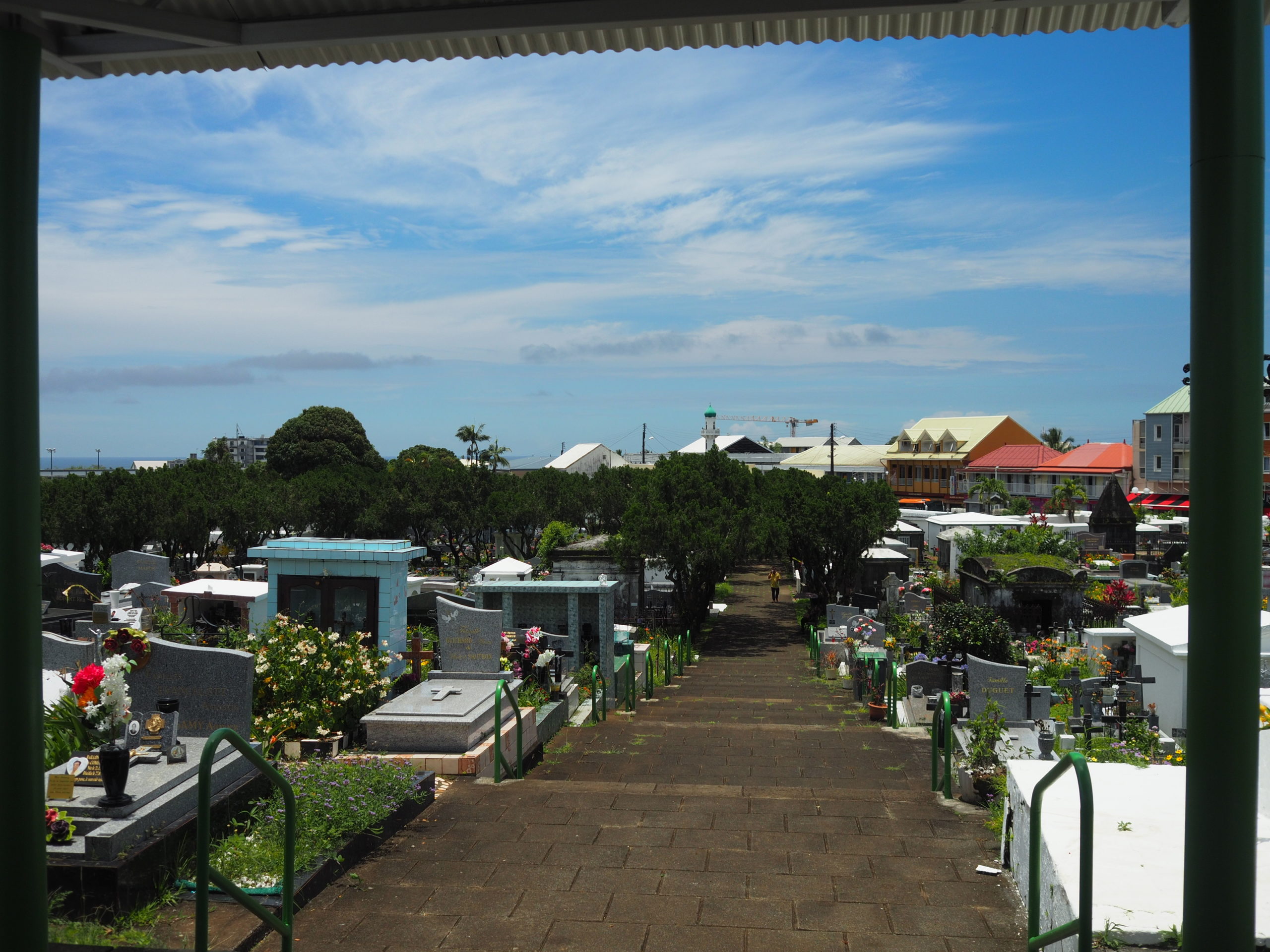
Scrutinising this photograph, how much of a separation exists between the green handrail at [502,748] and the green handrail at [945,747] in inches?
160

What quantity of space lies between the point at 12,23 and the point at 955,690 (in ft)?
49.8

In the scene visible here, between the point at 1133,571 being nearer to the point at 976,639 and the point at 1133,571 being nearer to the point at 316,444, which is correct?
the point at 976,639

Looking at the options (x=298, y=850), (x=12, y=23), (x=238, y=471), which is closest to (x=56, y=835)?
(x=298, y=850)

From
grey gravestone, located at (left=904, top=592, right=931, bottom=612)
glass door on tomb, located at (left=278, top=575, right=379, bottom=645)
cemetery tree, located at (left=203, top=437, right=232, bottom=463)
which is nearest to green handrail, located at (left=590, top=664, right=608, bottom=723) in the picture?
glass door on tomb, located at (left=278, top=575, right=379, bottom=645)

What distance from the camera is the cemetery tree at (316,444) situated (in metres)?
72.7

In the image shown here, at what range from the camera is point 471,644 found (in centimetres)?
1323

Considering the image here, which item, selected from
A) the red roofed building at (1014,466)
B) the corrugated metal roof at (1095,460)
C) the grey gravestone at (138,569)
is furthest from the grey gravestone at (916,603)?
the corrugated metal roof at (1095,460)

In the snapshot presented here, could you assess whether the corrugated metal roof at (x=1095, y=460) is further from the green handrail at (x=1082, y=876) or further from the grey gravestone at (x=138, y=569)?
the green handrail at (x=1082, y=876)

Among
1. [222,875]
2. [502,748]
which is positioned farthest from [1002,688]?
[222,875]

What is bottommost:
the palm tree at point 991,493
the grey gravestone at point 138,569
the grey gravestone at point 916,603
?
the grey gravestone at point 916,603

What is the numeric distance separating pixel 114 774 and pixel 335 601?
9.80m

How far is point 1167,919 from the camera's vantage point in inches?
176

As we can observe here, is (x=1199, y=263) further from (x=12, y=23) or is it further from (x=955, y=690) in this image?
(x=955, y=690)

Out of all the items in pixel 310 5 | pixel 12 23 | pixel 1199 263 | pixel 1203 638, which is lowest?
pixel 1203 638
